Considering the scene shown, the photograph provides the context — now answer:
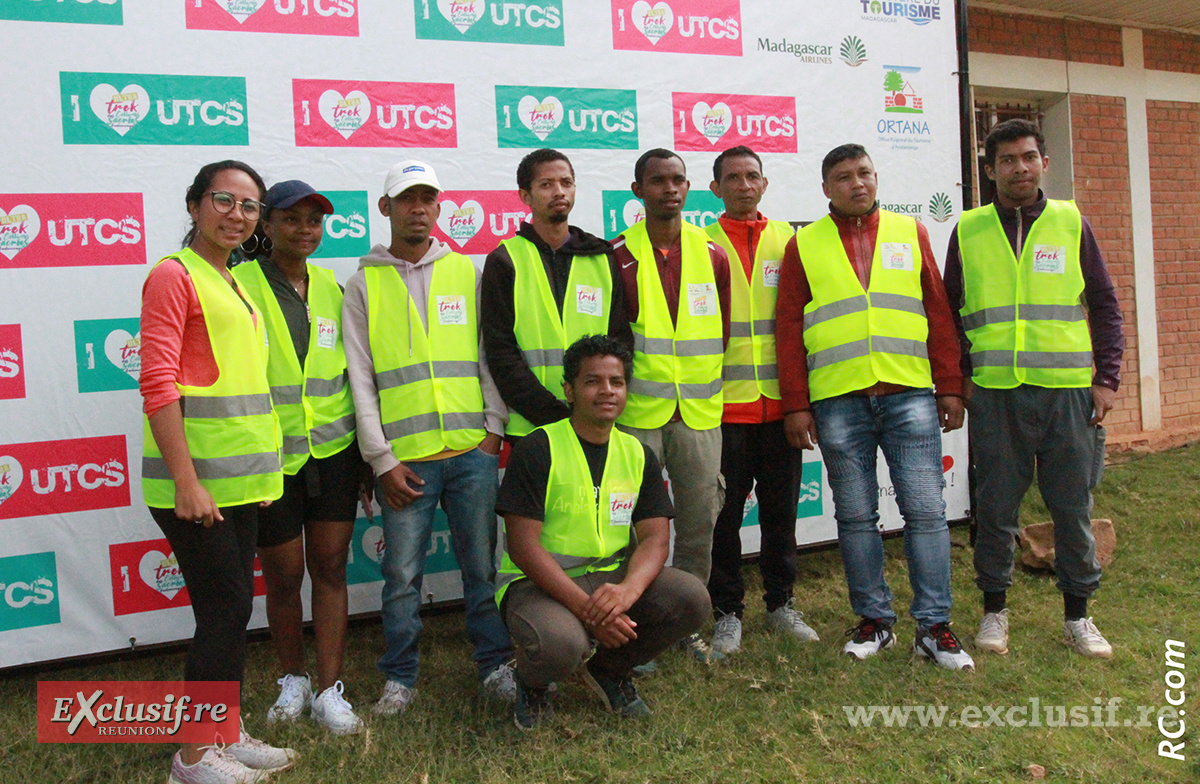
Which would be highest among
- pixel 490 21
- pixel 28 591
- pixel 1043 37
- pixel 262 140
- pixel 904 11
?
pixel 1043 37

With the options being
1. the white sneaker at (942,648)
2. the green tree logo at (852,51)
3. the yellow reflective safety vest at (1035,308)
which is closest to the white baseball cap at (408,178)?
the yellow reflective safety vest at (1035,308)

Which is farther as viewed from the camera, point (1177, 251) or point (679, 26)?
point (1177, 251)

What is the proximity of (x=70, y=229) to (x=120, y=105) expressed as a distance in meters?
0.57

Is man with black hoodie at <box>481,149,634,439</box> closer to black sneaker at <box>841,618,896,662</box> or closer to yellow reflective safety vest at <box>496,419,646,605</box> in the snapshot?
yellow reflective safety vest at <box>496,419,646,605</box>

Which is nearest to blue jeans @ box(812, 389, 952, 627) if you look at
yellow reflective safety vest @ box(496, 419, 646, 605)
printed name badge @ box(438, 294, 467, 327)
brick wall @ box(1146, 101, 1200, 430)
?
yellow reflective safety vest @ box(496, 419, 646, 605)

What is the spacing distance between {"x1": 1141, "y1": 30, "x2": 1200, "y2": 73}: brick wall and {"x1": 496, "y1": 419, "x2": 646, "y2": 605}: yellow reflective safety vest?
7166mm

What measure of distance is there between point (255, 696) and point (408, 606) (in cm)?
80

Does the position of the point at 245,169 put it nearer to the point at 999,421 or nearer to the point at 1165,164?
the point at 999,421

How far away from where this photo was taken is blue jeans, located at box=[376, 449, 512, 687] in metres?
3.21

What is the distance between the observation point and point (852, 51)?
4.90 meters

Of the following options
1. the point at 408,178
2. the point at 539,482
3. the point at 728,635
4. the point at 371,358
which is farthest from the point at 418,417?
the point at 728,635

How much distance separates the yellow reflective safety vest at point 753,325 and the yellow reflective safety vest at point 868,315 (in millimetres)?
223

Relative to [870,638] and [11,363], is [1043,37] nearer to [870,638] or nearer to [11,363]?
[870,638]

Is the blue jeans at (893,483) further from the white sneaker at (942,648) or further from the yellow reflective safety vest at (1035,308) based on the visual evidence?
the yellow reflective safety vest at (1035,308)
